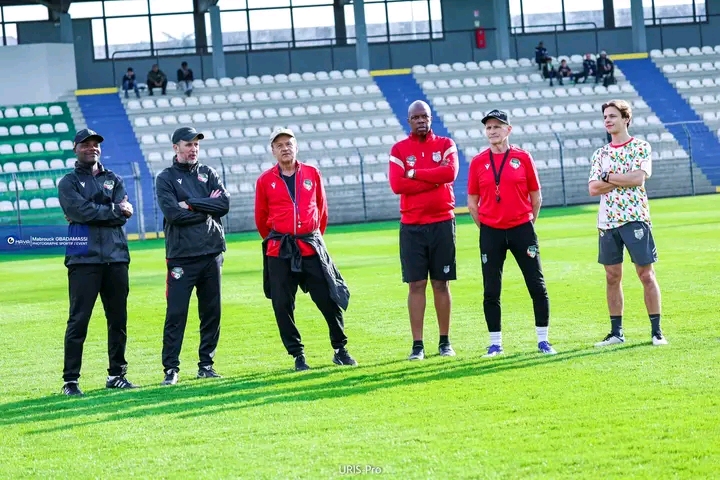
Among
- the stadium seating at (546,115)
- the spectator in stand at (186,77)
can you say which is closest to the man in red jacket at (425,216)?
the stadium seating at (546,115)

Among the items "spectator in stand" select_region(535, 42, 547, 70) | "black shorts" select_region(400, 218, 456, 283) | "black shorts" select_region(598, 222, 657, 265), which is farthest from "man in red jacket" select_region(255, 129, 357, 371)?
"spectator in stand" select_region(535, 42, 547, 70)

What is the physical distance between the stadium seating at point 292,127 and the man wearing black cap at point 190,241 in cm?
2352

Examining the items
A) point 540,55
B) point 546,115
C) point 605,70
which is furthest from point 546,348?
point 540,55

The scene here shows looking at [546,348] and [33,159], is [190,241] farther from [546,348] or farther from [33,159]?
[33,159]

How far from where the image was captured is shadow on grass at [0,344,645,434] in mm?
8070

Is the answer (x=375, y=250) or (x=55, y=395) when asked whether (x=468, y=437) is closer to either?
(x=55, y=395)

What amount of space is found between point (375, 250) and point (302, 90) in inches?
789

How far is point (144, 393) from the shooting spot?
891 cm

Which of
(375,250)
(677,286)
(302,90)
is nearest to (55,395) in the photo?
(677,286)

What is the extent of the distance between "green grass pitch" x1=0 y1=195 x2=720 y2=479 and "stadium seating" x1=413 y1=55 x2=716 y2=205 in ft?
71.2

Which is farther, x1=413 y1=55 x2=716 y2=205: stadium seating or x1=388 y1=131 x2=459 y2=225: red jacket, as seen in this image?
x1=413 y1=55 x2=716 y2=205: stadium seating

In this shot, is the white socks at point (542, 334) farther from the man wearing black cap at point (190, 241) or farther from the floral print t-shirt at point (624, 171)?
the man wearing black cap at point (190, 241)

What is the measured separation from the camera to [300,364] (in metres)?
9.64

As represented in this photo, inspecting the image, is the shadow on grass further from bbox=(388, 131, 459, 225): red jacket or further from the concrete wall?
the concrete wall
